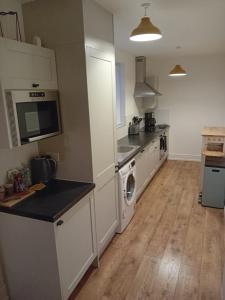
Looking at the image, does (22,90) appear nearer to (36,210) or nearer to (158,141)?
(36,210)

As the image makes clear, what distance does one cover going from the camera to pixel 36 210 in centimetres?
160

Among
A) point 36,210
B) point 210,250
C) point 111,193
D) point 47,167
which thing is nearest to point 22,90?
point 47,167

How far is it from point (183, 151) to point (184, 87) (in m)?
1.54

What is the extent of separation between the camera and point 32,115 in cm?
168

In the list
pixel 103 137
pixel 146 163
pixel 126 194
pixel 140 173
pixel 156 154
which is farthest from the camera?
pixel 156 154

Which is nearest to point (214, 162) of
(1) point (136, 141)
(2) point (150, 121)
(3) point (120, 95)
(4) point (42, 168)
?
(1) point (136, 141)

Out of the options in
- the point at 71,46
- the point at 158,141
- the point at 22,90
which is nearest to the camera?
the point at 22,90

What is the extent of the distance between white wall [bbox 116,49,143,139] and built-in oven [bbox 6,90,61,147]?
231cm

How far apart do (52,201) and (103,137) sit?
792mm

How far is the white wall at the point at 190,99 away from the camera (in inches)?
193

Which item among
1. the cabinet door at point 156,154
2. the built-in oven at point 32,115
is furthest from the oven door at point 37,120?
the cabinet door at point 156,154

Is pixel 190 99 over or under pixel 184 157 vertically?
over

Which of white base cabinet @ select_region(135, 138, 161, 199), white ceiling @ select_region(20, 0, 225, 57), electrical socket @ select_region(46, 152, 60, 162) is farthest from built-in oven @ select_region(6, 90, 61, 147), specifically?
white base cabinet @ select_region(135, 138, 161, 199)

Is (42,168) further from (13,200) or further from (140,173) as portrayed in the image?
(140,173)
